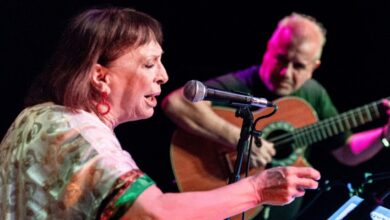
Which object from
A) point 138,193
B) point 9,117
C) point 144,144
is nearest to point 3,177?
point 138,193

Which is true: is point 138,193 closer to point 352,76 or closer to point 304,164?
point 304,164

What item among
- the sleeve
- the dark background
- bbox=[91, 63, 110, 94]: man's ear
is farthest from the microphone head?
the dark background

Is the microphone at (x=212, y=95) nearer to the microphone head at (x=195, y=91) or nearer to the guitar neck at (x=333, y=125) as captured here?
the microphone head at (x=195, y=91)

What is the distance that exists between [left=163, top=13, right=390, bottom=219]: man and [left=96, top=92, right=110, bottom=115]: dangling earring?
1.54 meters

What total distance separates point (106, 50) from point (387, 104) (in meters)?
2.25

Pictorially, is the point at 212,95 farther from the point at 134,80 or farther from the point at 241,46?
the point at 241,46

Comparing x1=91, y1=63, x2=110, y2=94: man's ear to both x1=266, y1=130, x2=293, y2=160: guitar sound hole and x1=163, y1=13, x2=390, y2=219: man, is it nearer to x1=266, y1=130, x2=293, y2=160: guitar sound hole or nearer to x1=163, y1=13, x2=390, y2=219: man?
x1=163, y1=13, x2=390, y2=219: man

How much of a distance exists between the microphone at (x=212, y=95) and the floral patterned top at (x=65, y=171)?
33cm

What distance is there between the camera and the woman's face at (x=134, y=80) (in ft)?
5.80

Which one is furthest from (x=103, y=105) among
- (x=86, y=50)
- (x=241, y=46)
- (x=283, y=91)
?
(x=241, y=46)

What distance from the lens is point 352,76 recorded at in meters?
3.89

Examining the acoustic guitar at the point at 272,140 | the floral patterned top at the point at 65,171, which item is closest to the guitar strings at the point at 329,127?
the acoustic guitar at the point at 272,140

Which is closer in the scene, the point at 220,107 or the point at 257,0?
the point at 220,107

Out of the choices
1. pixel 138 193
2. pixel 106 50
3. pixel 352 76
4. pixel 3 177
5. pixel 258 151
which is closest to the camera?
pixel 138 193
